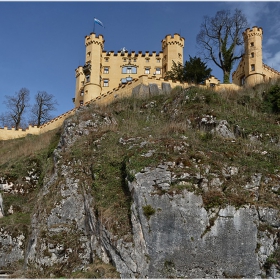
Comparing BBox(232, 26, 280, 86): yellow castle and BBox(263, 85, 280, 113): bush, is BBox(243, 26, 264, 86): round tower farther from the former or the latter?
BBox(263, 85, 280, 113): bush

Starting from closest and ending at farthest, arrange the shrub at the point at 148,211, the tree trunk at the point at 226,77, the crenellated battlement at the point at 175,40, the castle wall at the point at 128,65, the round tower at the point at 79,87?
the shrub at the point at 148,211
the tree trunk at the point at 226,77
the round tower at the point at 79,87
the crenellated battlement at the point at 175,40
the castle wall at the point at 128,65

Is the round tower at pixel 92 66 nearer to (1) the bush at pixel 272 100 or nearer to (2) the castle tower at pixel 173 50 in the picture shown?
(2) the castle tower at pixel 173 50

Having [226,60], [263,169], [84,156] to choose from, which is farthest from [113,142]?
[226,60]

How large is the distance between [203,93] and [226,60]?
1538 cm

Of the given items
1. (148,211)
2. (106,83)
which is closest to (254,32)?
(106,83)

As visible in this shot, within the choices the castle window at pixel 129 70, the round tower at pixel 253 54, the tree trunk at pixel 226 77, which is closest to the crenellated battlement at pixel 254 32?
the round tower at pixel 253 54

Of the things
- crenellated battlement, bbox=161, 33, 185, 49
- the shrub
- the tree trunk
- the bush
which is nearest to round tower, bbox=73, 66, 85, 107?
crenellated battlement, bbox=161, 33, 185, 49

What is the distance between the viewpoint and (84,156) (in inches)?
754

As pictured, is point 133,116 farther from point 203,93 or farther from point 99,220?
point 99,220

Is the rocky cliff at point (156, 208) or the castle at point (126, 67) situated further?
the castle at point (126, 67)

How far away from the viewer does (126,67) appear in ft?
158

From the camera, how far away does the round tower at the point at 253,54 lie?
40.9 meters

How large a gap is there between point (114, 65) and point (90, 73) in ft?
13.3

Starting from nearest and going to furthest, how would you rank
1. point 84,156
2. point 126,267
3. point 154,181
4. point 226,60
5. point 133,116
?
point 126,267, point 154,181, point 84,156, point 133,116, point 226,60
